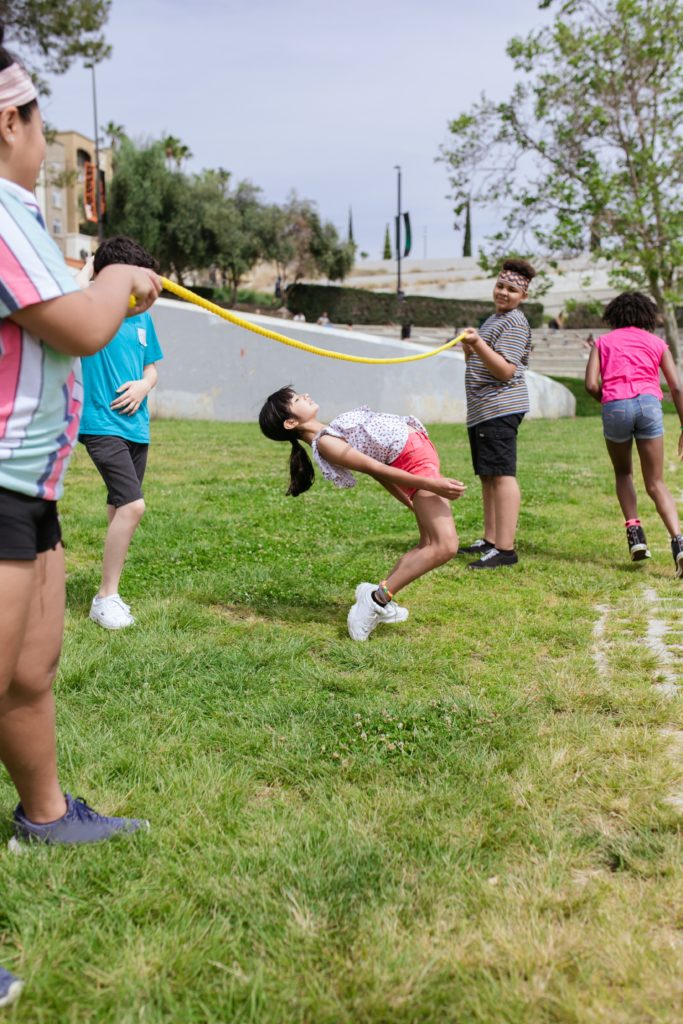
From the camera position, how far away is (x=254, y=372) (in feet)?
53.2

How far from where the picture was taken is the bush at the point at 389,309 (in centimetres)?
5122

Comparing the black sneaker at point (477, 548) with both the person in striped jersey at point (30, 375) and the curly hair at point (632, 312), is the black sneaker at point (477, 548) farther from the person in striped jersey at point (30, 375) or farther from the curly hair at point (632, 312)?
the person in striped jersey at point (30, 375)

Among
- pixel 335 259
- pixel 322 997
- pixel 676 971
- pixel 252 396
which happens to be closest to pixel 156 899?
pixel 322 997

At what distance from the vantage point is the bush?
51.2 m

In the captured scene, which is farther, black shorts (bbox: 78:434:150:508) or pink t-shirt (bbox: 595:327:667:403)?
pink t-shirt (bbox: 595:327:667:403)

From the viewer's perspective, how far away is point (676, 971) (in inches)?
70.8

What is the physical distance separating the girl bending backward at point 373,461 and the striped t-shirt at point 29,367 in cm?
216

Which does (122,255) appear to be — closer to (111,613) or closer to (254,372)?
(111,613)

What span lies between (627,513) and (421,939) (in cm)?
447

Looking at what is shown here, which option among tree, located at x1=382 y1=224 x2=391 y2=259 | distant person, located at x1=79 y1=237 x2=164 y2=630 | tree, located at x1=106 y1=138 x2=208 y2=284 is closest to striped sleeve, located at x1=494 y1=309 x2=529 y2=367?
distant person, located at x1=79 y1=237 x2=164 y2=630

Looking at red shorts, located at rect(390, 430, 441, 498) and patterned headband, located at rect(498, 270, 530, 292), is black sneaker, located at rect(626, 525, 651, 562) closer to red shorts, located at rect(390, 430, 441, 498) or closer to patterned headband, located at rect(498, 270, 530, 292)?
patterned headband, located at rect(498, 270, 530, 292)

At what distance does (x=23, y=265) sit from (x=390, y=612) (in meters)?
2.83

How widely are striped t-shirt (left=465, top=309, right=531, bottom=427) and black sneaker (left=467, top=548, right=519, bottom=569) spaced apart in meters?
0.92

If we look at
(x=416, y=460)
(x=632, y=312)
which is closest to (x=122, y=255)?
(x=416, y=460)
